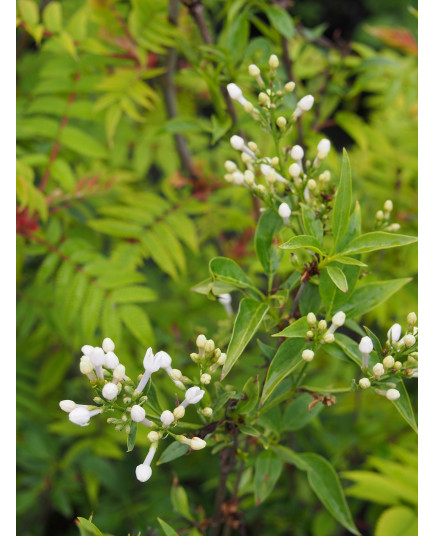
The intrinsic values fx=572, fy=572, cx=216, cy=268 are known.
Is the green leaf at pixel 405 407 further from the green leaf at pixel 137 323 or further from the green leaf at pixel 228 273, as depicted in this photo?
the green leaf at pixel 137 323

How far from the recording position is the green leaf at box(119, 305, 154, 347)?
1478mm

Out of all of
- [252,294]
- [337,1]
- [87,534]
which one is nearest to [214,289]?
[252,294]

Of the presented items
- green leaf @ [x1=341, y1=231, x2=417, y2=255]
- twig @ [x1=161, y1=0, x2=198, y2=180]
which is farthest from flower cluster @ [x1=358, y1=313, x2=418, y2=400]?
twig @ [x1=161, y1=0, x2=198, y2=180]

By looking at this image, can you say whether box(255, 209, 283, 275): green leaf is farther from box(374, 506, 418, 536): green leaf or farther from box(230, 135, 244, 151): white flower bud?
box(374, 506, 418, 536): green leaf

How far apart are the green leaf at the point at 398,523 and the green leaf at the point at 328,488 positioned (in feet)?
1.69

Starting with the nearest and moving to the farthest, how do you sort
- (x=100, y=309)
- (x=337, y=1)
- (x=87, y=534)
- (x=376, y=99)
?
(x=87, y=534), (x=100, y=309), (x=376, y=99), (x=337, y=1)

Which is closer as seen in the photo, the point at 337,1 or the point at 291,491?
the point at 291,491

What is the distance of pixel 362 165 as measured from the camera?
87.4 inches

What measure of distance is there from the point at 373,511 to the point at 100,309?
115cm

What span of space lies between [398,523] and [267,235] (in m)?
0.92

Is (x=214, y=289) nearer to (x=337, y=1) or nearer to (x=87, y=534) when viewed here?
(x=87, y=534)

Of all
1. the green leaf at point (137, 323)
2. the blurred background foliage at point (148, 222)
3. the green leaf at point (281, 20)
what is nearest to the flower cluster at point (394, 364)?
the blurred background foliage at point (148, 222)

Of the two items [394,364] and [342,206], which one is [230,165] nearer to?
[342,206]

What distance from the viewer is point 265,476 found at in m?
1.05
